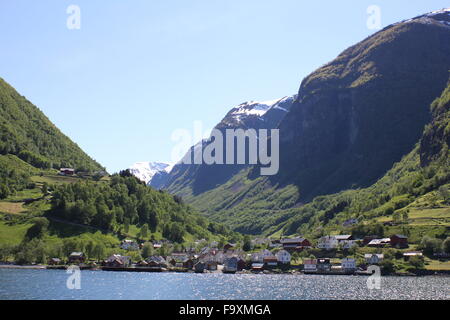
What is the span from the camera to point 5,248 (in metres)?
187

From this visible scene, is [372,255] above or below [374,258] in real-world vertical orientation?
above

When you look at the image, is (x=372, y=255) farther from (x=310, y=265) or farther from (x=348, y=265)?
(x=310, y=265)

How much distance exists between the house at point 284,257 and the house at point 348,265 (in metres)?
23.2

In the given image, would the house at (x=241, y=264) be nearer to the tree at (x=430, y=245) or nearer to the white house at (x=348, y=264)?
the white house at (x=348, y=264)

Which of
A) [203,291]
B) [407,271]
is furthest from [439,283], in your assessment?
[203,291]

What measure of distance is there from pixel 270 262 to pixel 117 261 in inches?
2161

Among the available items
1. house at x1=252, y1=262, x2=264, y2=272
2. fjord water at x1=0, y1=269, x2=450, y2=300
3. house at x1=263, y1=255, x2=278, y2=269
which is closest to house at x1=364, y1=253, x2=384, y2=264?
house at x1=263, y1=255, x2=278, y2=269

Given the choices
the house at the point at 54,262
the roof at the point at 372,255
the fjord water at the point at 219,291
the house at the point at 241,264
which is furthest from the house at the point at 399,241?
the house at the point at 54,262

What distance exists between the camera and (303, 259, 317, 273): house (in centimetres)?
17888

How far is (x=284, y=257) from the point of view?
19650cm

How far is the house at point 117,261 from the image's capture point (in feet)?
634

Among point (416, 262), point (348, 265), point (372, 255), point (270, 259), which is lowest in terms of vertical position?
point (270, 259)

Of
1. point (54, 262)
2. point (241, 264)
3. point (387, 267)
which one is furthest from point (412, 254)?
point (54, 262)
